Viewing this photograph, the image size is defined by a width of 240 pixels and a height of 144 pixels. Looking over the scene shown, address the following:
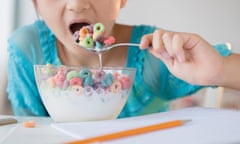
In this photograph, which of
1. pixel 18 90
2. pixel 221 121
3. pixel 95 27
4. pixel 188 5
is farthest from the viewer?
pixel 188 5

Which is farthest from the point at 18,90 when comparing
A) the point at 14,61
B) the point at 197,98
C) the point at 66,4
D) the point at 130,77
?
the point at 197,98

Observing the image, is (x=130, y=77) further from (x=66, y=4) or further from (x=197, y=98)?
(x=197, y=98)

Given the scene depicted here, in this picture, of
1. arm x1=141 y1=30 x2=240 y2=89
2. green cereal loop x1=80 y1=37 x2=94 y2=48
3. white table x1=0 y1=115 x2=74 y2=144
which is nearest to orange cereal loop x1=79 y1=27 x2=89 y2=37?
green cereal loop x1=80 y1=37 x2=94 y2=48

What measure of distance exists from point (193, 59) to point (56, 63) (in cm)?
36

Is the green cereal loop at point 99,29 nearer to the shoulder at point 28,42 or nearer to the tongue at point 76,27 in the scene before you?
the tongue at point 76,27

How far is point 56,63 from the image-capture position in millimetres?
901

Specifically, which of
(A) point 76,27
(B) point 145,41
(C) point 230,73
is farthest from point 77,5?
(C) point 230,73

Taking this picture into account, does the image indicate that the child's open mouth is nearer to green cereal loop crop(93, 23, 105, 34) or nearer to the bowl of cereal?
green cereal loop crop(93, 23, 105, 34)

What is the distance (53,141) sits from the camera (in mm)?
377

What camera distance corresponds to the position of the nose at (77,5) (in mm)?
704

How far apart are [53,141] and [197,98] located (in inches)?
38.7

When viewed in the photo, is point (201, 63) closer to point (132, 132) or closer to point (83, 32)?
point (83, 32)

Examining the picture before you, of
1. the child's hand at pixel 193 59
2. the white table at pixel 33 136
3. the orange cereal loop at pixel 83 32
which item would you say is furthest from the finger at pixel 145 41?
the white table at pixel 33 136

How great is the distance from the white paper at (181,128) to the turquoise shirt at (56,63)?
0.31 m
